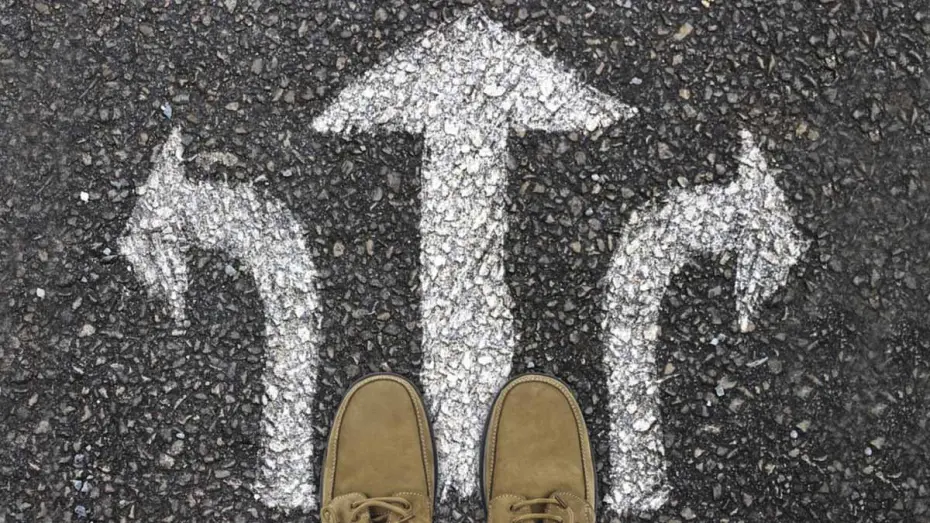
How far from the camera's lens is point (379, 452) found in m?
2.15

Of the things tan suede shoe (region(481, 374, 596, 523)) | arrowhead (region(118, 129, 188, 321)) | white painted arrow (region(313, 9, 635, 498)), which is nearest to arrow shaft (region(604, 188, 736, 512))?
tan suede shoe (region(481, 374, 596, 523))

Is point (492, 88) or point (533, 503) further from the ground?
point (492, 88)

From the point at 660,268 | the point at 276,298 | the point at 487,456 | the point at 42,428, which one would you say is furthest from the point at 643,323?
the point at 42,428

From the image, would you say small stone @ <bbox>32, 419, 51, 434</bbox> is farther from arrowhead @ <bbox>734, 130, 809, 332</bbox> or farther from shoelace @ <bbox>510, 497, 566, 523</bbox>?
arrowhead @ <bbox>734, 130, 809, 332</bbox>

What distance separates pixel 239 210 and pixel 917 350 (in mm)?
2228

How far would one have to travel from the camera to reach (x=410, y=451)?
212cm

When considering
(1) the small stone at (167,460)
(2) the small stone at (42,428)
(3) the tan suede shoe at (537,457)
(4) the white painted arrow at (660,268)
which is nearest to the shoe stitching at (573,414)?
(3) the tan suede shoe at (537,457)

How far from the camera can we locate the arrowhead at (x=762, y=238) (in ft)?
6.74

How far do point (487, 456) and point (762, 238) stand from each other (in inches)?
44.2

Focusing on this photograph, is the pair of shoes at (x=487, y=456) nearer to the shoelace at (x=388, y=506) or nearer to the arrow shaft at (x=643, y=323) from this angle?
the shoelace at (x=388, y=506)

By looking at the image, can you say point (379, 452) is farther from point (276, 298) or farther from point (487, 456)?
point (276, 298)

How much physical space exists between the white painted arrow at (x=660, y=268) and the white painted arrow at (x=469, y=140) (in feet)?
1.16

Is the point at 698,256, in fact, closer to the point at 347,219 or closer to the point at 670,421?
the point at 670,421

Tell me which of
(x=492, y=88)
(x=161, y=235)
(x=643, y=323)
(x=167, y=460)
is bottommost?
(x=167, y=460)
